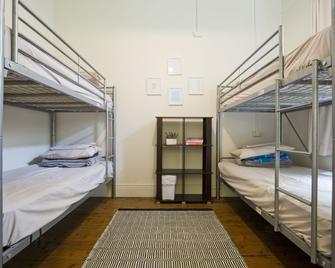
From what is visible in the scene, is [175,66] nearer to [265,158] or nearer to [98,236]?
[265,158]

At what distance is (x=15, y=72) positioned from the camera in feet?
3.86

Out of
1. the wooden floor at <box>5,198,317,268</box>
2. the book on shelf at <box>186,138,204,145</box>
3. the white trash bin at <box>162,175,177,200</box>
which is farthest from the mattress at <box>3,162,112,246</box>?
the book on shelf at <box>186,138,204,145</box>

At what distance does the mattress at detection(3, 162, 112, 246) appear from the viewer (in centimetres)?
114

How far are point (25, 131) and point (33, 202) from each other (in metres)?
1.82

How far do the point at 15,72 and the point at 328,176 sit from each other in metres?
2.69

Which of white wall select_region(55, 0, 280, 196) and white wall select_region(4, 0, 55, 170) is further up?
white wall select_region(55, 0, 280, 196)

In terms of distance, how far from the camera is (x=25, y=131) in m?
2.82

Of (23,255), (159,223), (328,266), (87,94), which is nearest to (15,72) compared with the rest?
(87,94)

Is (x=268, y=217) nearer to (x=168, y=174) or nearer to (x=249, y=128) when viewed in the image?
(x=168, y=174)

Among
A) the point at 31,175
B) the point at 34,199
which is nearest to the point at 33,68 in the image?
the point at 34,199

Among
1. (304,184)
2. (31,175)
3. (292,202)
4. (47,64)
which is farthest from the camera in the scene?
(31,175)

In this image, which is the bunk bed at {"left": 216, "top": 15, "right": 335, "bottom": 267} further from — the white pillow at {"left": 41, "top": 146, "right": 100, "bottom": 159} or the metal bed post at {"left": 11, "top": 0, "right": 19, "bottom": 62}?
the white pillow at {"left": 41, "top": 146, "right": 100, "bottom": 159}

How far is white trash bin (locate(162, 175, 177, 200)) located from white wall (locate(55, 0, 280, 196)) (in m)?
0.35

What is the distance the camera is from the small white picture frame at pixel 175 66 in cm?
355
